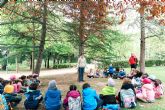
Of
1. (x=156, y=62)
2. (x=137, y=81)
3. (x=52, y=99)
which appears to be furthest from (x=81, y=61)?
(x=156, y=62)

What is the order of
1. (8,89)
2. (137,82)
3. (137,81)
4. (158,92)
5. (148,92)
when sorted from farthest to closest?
(137,81) < (137,82) < (158,92) < (148,92) < (8,89)

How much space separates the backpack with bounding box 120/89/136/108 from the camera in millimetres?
12363

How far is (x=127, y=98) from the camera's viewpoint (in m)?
12.3

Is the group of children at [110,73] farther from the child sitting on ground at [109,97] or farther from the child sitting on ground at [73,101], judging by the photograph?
the child sitting on ground at [73,101]

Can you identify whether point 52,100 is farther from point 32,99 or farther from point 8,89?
point 8,89

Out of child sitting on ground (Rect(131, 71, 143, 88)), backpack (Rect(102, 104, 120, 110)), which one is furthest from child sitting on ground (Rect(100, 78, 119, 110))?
child sitting on ground (Rect(131, 71, 143, 88))

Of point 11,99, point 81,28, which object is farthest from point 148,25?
point 11,99

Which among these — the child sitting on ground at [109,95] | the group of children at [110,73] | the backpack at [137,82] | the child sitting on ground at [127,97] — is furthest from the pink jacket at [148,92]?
the group of children at [110,73]

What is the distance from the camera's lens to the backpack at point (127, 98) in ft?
40.6

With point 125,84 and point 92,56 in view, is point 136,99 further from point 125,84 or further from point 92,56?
point 92,56

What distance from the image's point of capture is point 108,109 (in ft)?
37.9

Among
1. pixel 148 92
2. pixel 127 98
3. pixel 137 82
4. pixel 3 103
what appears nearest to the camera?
pixel 3 103

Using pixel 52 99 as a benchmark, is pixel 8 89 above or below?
above

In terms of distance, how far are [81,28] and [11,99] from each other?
7.73m
